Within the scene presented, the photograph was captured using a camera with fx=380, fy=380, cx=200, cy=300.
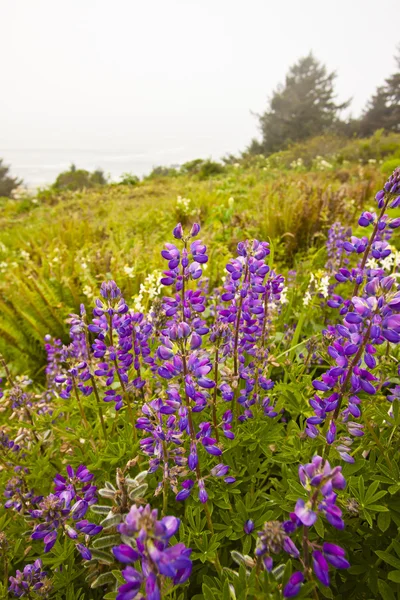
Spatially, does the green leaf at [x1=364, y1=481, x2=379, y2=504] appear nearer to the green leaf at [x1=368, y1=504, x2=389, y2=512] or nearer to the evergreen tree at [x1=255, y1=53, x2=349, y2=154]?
the green leaf at [x1=368, y1=504, x2=389, y2=512]

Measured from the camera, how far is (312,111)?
32.4m

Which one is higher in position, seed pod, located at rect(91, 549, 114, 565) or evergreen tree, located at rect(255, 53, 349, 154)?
evergreen tree, located at rect(255, 53, 349, 154)

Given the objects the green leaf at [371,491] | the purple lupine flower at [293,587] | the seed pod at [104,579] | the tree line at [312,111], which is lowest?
the seed pod at [104,579]

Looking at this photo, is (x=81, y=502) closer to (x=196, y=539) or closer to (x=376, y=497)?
(x=196, y=539)

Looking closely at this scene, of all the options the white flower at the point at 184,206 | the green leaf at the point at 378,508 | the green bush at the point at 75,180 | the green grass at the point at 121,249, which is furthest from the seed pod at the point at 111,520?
the green bush at the point at 75,180

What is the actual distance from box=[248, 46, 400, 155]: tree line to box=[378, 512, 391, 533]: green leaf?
94.3ft

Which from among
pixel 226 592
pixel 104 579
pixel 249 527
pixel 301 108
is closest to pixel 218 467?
pixel 249 527

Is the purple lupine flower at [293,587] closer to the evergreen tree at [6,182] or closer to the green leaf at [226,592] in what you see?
the green leaf at [226,592]

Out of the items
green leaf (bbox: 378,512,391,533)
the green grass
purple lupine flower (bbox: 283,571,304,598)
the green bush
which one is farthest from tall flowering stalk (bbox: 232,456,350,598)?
the green bush

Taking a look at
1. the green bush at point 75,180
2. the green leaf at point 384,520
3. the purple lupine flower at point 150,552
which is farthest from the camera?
the green bush at point 75,180

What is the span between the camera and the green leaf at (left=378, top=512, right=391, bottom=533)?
1.12 meters

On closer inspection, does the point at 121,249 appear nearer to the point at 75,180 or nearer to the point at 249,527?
the point at 249,527

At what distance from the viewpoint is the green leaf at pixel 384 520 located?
3.68 feet

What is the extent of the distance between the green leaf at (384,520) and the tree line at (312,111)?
28743 millimetres
